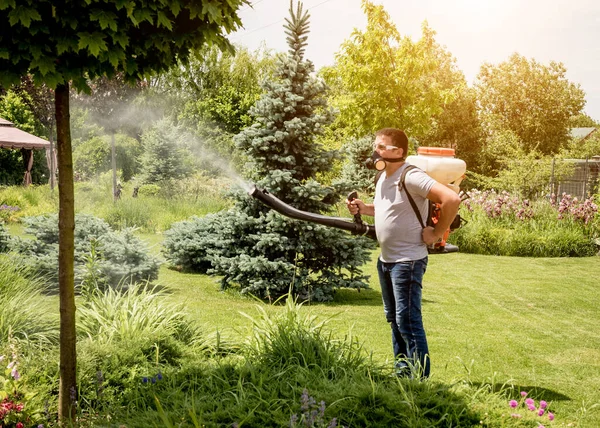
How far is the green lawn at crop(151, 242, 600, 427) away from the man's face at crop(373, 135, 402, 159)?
1208mm

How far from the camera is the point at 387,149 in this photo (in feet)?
12.5

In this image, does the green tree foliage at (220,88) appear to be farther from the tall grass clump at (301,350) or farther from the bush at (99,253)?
the tall grass clump at (301,350)

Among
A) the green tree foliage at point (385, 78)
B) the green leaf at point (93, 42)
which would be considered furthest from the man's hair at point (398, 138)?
the green tree foliage at point (385, 78)

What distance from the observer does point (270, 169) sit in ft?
24.7

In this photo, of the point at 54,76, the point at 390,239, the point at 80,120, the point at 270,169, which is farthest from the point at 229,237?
the point at 80,120

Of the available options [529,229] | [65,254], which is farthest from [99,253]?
[529,229]

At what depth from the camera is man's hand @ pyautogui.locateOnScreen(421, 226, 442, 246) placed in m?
3.71

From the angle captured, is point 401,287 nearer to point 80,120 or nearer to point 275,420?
point 275,420

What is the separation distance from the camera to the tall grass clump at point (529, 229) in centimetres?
1207

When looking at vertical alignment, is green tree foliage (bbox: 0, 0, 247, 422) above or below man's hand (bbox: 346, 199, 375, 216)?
above

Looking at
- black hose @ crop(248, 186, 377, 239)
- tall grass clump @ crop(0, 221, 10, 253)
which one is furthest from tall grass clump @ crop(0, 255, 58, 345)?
tall grass clump @ crop(0, 221, 10, 253)

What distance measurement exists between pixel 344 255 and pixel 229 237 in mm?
1521

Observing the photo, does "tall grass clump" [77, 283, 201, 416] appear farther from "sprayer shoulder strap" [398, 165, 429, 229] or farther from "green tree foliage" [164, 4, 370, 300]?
"green tree foliage" [164, 4, 370, 300]

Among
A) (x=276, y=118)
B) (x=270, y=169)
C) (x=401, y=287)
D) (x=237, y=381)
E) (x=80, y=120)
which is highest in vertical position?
(x=80, y=120)
